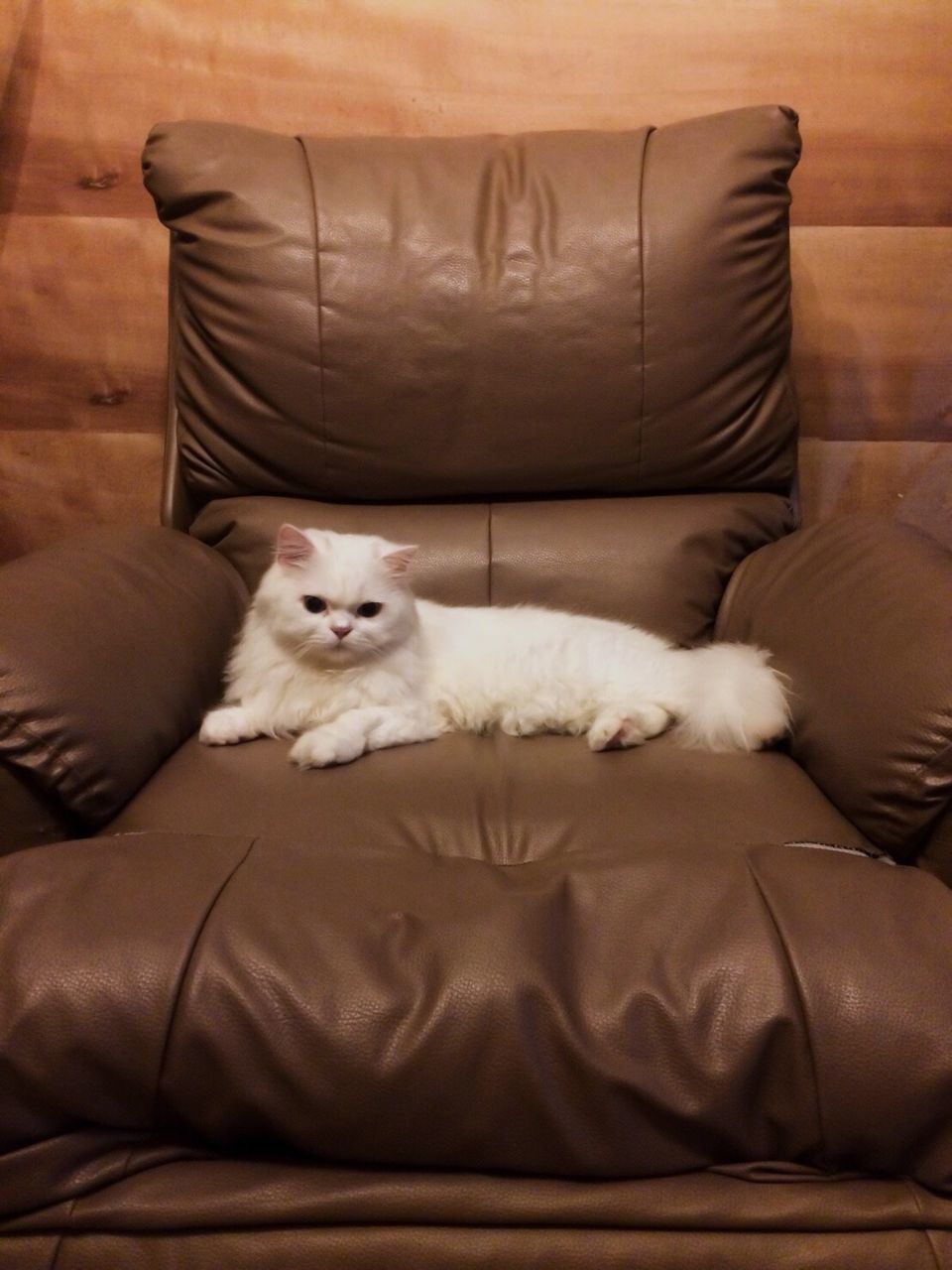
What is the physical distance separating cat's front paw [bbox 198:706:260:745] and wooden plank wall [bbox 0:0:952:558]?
0.97 meters

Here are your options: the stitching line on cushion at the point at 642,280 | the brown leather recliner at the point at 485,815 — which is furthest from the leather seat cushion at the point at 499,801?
the stitching line on cushion at the point at 642,280

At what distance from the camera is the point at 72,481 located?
1.96 m

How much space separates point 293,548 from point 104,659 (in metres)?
0.32

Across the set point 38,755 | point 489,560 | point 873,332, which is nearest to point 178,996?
point 38,755

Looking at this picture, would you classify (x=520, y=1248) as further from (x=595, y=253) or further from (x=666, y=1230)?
(x=595, y=253)

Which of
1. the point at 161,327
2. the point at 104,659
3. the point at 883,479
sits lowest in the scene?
the point at 104,659

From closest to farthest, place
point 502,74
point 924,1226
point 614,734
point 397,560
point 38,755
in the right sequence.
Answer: point 924,1226 < point 38,755 < point 614,734 < point 397,560 < point 502,74

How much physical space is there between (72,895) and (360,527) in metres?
0.93

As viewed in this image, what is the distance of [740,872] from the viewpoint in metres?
0.83

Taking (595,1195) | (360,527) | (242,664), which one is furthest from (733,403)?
(595,1195)

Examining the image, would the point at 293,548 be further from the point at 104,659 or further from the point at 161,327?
the point at 161,327

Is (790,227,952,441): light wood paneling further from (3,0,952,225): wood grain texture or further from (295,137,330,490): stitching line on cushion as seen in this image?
(295,137,330,490): stitching line on cushion

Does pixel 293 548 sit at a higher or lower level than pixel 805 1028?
higher

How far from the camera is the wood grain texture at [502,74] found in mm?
1703
